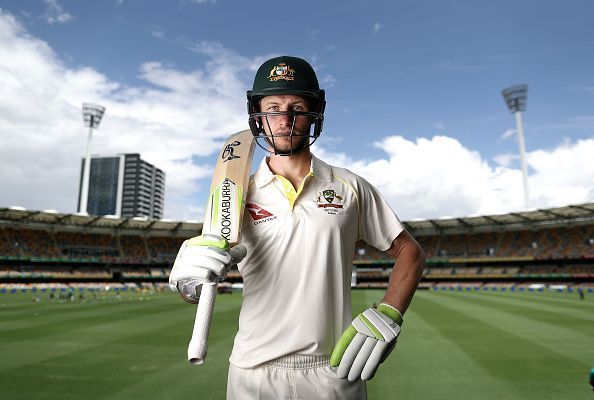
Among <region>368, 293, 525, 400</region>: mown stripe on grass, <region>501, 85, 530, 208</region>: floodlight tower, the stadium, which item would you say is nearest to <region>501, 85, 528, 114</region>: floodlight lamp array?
<region>501, 85, 530, 208</region>: floodlight tower

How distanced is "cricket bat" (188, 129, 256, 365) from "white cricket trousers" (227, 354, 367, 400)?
0.32m

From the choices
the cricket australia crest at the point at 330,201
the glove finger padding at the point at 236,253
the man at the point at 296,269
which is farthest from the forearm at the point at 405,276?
the glove finger padding at the point at 236,253

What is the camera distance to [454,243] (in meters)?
48.7

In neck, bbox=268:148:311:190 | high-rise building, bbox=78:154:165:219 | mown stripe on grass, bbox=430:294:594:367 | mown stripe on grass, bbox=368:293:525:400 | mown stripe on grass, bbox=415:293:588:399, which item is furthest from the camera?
high-rise building, bbox=78:154:165:219

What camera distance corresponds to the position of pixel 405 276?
1.67 meters

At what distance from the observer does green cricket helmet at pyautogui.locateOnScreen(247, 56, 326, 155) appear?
1.65 meters

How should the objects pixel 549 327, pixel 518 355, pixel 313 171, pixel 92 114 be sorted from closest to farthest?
pixel 313 171 < pixel 518 355 < pixel 549 327 < pixel 92 114

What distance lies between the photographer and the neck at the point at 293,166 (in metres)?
1.79

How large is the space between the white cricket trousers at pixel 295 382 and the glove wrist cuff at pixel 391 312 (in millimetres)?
294

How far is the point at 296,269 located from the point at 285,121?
62cm

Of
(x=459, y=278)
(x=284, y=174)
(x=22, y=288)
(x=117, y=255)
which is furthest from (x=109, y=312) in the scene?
(x=459, y=278)

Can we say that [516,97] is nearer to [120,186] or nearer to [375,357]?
A: [375,357]

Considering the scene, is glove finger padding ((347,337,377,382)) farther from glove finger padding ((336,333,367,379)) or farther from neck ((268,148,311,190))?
neck ((268,148,311,190))

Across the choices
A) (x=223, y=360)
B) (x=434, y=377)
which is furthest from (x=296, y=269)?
(x=223, y=360)
